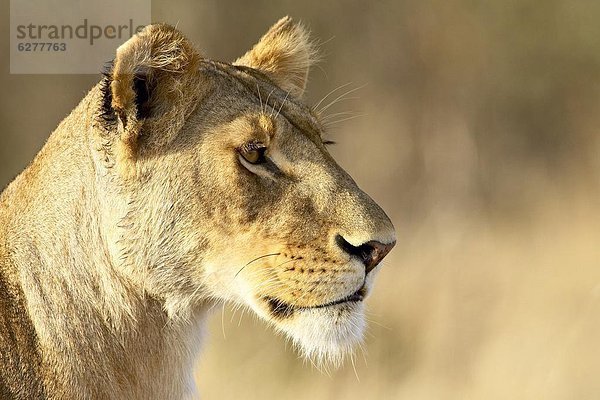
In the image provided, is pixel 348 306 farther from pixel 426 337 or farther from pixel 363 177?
pixel 363 177

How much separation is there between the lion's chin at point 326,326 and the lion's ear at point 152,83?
0.67 meters

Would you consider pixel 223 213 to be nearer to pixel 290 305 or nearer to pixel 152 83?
pixel 290 305

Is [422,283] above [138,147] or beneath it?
beneath

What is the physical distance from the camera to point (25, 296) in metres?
3.50

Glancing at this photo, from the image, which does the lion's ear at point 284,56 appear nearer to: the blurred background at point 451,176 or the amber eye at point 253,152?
the amber eye at point 253,152

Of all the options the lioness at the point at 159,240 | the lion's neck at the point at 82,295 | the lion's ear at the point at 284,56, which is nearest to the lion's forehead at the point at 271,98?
the lioness at the point at 159,240

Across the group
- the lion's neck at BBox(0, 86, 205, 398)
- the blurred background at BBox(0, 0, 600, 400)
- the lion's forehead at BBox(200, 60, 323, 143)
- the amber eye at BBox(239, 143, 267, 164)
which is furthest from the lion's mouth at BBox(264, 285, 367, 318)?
the blurred background at BBox(0, 0, 600, 400)

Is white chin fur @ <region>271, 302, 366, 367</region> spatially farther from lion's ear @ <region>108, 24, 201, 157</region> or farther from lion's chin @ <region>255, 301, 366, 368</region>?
lion's ear @ <region>108, 24, 201, 157</region>

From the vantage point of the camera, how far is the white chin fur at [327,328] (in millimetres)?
3529

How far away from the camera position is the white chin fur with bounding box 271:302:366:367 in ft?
11.6

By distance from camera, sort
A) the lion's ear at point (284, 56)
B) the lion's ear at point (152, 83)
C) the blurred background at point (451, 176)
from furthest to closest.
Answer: the blurred background at point (451, 176), the lion's ear at point (284, 56), the lion's ear at point (152, 83)

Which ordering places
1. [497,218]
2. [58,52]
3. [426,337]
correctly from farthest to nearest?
[58,52] → [497,218] → [426,337]

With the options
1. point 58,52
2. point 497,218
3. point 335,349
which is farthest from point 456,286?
point 335,349

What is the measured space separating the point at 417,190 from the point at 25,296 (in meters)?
6.20
